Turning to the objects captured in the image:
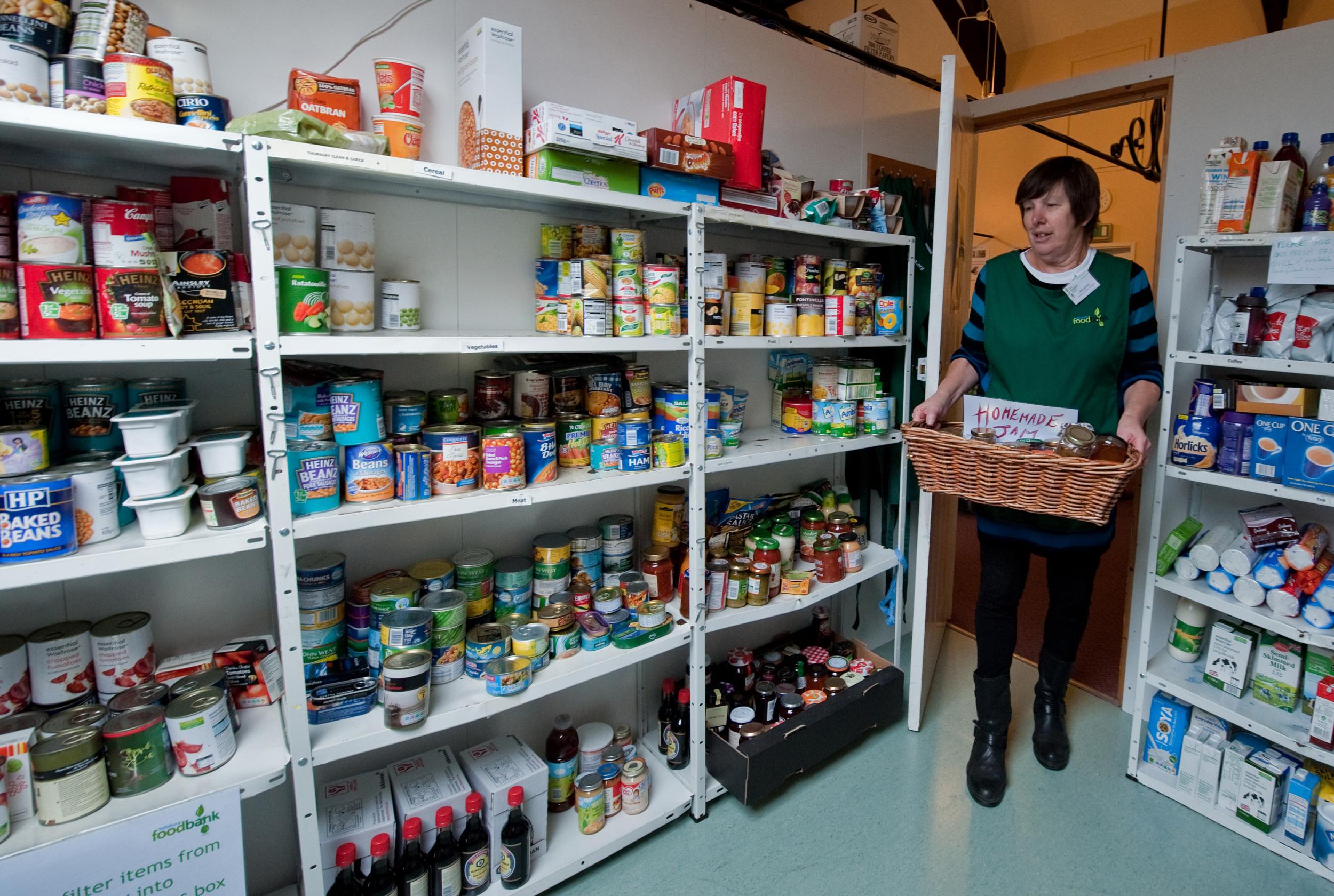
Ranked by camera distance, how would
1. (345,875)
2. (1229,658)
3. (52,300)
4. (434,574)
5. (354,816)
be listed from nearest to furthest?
1. (52,300)
2. (345,875)
3. (354,816)
4. (434,574)
5. (1229,658)

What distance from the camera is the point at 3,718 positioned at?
4.20 ft

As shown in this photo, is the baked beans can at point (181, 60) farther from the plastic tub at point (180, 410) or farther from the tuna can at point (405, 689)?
the tuna can at point (405, 689)

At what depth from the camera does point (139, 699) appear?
1349 millimetres

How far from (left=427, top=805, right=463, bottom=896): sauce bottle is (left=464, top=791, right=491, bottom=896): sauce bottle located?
0.03 meters

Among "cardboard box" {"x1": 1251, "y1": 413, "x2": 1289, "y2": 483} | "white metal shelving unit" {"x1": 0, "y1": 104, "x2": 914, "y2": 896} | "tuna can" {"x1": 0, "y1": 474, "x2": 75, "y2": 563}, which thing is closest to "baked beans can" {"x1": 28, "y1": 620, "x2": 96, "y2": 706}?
"white metal shelving unit" {"x1": 0, "y1": 104, "x2": 914, "y2": 896}

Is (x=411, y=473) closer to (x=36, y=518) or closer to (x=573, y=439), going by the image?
(x=573, y=439)

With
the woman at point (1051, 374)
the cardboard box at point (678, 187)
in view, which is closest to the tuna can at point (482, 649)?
the cardboard box at point (678, 187)

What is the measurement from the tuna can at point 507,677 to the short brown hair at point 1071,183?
1877 millimetres

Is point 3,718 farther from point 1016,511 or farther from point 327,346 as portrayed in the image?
point 1016,511

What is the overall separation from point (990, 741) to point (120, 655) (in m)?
2.46

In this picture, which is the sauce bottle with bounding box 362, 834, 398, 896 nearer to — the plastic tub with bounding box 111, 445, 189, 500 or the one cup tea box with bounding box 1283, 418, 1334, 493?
the plastic tub with bounding box 111, 445, 189, 500

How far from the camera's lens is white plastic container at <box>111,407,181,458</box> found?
1231 mm

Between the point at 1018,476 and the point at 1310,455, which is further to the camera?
the point at 1310,455

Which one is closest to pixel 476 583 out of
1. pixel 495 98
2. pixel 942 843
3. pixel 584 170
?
pixel 584 170
